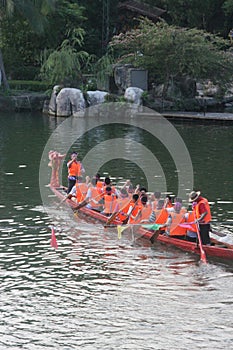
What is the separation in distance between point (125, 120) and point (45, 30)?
57.0 feet

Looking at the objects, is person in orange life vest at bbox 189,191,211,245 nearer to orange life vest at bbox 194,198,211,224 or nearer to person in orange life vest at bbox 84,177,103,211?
orange life vest at bbox 194,198,211,224

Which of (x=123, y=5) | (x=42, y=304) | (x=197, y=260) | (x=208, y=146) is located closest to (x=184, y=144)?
(x=208, y=146)

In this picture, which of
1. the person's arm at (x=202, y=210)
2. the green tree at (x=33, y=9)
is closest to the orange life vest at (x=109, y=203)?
the person's arm at (x=202, y=210)

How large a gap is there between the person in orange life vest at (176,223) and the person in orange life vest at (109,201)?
329cm

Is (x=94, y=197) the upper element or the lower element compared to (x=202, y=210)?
lower

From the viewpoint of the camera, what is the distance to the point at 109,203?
25.9 m

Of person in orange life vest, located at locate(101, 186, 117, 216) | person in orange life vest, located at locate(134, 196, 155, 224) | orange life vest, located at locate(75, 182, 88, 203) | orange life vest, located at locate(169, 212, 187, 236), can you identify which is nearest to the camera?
orange life vest, located at locate(169, 212, 187, 236)

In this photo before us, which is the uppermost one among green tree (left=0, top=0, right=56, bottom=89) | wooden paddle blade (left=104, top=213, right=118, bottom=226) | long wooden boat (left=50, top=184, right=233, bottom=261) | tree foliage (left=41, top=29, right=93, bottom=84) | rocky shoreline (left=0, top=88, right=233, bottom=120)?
green tree (left=0, top=0, right=56, bottom=89)

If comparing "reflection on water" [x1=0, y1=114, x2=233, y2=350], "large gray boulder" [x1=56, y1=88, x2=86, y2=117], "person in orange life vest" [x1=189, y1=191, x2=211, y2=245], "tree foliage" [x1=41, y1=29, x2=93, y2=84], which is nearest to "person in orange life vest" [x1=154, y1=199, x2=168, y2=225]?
"reflection on water" [x1=0, y1=114, x2=233, y2=350]

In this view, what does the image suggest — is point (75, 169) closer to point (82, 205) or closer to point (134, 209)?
point (82, 205)

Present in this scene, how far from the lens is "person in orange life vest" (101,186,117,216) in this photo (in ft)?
84.5

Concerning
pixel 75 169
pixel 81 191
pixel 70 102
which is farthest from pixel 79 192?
pixel 70 102

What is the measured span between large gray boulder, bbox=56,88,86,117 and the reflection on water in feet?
102

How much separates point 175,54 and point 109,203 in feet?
113
